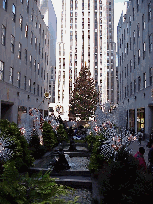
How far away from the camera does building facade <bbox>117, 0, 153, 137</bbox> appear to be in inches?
1252

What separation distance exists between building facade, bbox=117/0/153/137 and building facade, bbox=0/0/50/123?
542 inches

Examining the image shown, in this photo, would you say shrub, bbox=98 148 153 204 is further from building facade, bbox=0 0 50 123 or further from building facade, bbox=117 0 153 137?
building facade, bbox=117 0 153 137

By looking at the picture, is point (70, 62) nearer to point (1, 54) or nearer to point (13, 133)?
point (1, 54)

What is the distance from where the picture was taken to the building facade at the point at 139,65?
104 ft

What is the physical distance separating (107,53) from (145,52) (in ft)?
284

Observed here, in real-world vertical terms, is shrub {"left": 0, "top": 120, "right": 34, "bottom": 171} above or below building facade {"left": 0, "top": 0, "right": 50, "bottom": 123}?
below

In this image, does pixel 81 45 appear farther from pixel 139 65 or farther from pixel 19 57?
pixel 19 57

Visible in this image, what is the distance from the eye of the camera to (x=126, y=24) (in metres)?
48.5

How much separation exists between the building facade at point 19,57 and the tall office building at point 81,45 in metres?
64.6

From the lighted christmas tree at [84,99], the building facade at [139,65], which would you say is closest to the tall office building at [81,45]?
the lighted christmas tree at [84,99]

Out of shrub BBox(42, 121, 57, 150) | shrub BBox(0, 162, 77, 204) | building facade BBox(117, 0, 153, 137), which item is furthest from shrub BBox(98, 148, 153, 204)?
building facade BBox(117, 0, 153, 137)

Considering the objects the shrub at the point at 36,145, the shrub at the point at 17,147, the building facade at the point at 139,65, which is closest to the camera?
the shrub at the point at 17,147

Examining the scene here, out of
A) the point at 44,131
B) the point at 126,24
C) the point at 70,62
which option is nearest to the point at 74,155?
the point at 44,131

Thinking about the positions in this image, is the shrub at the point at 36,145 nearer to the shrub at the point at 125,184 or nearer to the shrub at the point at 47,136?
the shrub at the point at 47,136
